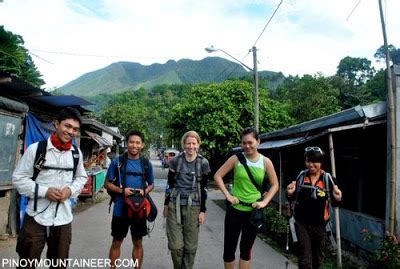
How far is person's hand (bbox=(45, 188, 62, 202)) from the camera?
3.18 meters

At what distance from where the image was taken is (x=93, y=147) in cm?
1798

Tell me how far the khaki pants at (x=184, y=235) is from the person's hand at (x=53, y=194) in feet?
4.63

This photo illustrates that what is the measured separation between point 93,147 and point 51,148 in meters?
15.3

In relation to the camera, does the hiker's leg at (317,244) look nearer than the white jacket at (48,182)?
No

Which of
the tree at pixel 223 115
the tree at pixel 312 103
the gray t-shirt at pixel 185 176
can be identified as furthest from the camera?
the tree at pixel 312 103

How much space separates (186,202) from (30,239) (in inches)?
67.1

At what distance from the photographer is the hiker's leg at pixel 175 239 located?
407 centimetres

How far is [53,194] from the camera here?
3.18m

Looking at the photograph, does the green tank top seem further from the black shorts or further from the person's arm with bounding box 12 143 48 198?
the person's arm with bounding box 12 143 48 198

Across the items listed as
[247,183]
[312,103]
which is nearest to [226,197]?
[247,183]

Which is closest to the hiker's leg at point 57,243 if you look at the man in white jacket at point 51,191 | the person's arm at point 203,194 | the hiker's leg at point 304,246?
the man in white jacket at point 51,191

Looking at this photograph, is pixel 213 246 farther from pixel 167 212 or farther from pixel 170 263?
pixel 167 212

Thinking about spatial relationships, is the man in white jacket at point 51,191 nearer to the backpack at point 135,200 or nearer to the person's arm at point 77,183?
the person's arm at point 77,183

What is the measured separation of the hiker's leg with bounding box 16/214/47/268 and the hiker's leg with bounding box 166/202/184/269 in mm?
1450
